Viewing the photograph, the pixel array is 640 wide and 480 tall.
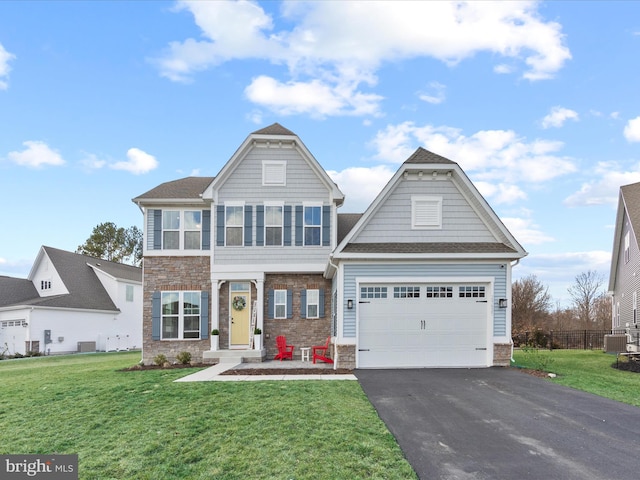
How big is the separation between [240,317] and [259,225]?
11.7 ft

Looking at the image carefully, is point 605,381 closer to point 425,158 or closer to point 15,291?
point 425,158

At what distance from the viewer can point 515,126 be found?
17.7 meters

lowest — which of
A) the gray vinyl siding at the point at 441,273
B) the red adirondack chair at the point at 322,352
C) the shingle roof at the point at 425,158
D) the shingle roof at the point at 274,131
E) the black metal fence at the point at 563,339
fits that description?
the black metal fence at the point at 563,339

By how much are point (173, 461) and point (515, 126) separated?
56.2ft

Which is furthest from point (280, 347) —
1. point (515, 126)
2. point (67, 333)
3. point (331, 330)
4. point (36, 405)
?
point (67, 333)

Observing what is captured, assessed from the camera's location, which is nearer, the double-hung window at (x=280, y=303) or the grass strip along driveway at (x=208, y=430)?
the grass strip along driveway at (x=208, y=430)

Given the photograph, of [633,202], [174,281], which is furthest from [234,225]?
[633,202]

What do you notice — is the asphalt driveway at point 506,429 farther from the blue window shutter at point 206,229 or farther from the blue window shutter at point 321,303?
the blue window shutter at point 206,229

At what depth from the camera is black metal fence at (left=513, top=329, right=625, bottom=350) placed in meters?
24.9

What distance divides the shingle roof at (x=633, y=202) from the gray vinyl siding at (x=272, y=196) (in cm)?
1453

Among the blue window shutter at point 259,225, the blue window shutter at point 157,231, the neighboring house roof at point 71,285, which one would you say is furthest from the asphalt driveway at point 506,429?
the neighboring house roof at point 71,285

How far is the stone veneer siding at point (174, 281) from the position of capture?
1625 centimetres

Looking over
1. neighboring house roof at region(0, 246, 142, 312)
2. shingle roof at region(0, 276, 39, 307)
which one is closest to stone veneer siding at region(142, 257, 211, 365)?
neighboring house roof at region(0, 246, 142, 312)

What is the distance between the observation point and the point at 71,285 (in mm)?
28859
